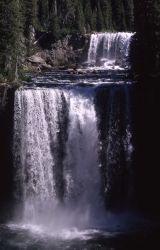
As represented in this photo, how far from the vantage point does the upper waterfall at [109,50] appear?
2707 inches

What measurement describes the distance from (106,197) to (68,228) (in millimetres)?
3549

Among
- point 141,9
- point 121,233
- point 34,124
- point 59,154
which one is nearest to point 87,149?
point 59,154

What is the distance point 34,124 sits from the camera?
31.7m

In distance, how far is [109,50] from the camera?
70.1 meters

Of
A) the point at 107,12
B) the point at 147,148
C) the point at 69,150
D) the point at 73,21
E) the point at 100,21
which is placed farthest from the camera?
the point at 107,12

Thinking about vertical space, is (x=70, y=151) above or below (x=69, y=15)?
below

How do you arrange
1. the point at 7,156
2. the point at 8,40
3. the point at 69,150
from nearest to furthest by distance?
1. the point at 69,150
2. the point at 7,156
3. the point at 8,40

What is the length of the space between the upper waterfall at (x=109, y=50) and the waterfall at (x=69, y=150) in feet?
121

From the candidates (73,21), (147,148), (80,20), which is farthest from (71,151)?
(73,21)

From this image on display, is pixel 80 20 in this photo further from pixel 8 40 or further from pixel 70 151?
pixel 70 151

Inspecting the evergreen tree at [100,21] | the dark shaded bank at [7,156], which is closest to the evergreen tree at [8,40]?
the dark shaded bank at [7,156]

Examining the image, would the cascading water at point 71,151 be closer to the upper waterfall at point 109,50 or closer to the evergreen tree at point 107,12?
the upper waterfall at point 109,50

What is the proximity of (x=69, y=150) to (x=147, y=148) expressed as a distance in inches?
200

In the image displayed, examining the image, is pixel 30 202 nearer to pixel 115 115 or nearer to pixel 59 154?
pixel 59 154
